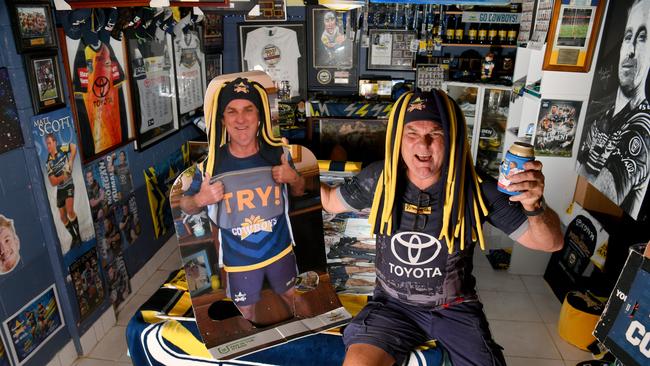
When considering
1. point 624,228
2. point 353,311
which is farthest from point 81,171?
point 624,228

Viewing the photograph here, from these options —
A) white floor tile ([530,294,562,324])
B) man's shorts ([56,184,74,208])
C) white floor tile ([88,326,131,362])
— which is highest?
man's shorts ([56,184,74,208])

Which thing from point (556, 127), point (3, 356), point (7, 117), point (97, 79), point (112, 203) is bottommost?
point (3, 356)

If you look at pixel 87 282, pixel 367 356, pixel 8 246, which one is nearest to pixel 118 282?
pixel 87 282

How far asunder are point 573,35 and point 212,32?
132 inches

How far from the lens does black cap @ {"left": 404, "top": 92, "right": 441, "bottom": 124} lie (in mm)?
1917

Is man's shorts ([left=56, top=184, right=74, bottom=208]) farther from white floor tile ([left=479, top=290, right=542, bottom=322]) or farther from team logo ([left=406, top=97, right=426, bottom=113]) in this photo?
white floor tile ([left=479, top=290, right=542, bottom=322])

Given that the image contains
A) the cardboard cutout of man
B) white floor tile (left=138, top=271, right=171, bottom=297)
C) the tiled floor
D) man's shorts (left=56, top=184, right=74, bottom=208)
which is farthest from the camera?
white floor tile (left=138, top=271, right=171, bottom=297)

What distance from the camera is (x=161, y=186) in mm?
4129

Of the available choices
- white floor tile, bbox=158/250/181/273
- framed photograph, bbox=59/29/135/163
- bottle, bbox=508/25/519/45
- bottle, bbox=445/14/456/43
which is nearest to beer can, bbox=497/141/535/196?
framed photograph, bbox=59/29/135/163

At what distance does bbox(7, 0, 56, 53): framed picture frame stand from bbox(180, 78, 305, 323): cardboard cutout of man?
1.20m

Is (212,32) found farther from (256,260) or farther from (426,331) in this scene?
(426,331)

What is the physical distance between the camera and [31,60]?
8.11 feet

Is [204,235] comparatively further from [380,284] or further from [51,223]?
[51,223]

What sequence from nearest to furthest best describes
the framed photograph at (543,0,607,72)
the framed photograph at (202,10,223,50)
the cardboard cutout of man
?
the cardboard cutout of man, the framed photograph at (543,0,607,72), the framed photograph at (202,10,223,50)
